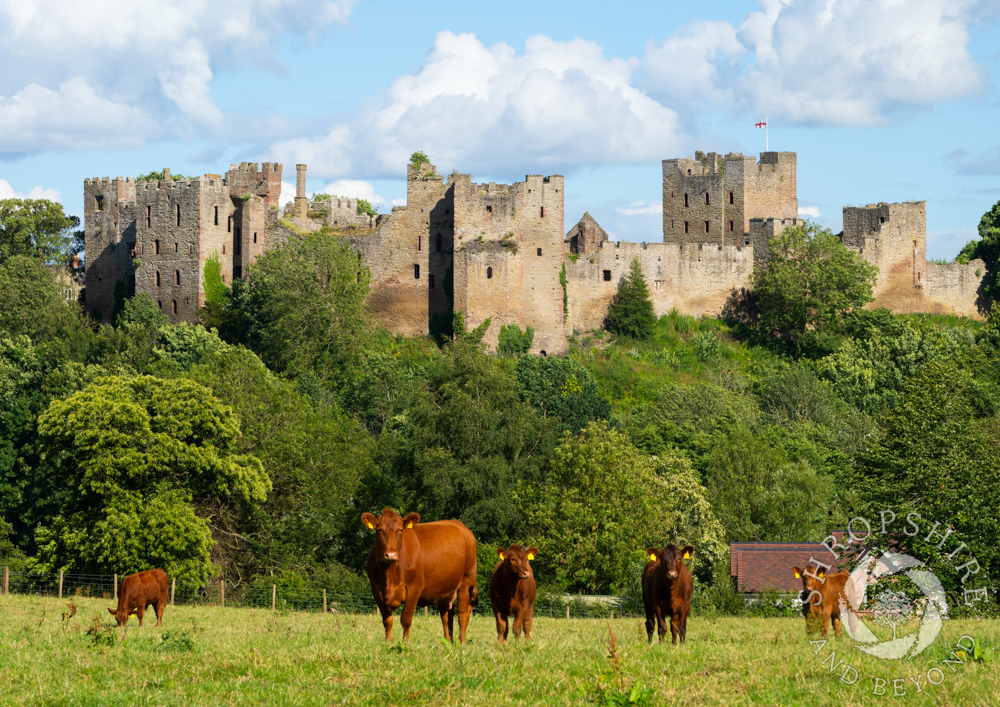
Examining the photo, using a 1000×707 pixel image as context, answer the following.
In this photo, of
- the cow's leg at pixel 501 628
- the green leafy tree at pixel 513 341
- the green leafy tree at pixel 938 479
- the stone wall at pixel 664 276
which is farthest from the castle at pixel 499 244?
the cow's leg at pixel 501 628

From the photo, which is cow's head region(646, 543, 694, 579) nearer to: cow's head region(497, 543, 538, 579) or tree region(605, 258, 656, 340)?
cow's head region(497, 543, 538, 579)

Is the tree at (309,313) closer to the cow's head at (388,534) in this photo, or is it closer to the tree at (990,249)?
the tree at (990,249)

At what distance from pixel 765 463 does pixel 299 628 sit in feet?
114

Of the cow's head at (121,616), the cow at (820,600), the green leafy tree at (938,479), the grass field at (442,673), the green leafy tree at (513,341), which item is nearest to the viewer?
the grass field at (442,673)

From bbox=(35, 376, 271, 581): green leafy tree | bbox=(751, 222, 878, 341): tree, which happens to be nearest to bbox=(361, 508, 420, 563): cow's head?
bbox=(35, 376, 271, 581): green leafy tree

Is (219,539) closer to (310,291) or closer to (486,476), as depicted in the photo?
(486,476)

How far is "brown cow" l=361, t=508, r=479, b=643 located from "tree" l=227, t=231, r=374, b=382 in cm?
4456

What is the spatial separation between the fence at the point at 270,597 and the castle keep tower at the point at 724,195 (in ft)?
130

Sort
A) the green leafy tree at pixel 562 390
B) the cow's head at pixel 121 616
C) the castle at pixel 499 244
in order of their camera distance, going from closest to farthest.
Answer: the cow's head at pixel 121 616
the green leafy tree at pixel 562 390
the castle at pixel 499 244

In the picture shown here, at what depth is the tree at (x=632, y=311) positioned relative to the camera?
206 ft

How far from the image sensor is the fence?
29109 mm

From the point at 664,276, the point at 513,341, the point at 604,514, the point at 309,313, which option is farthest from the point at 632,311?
the point at 604,514

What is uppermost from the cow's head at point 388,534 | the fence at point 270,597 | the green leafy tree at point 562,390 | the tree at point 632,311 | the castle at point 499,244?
the castle at point 499,244

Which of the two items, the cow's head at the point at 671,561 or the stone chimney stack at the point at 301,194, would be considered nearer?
the cow's head at the point at 671,561
